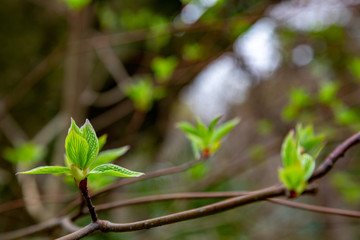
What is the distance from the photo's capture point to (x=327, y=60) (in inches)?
94.2

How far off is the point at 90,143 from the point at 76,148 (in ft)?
0.05

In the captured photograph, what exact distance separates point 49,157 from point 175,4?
42.0 inches

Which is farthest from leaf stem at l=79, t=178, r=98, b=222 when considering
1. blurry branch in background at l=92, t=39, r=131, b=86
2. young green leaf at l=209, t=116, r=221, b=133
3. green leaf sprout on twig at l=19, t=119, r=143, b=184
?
blurry branch in background at l=92, t=39, r=131, b=86

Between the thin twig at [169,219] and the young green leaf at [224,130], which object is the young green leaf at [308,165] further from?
the young green leaf at [224,130]

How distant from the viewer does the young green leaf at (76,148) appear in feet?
1.15

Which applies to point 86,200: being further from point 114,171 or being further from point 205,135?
point 205,135

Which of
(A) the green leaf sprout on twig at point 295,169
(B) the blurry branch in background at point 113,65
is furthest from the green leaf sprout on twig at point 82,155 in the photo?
(B) the blurry branch in background at point 113,65

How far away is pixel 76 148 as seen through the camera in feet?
1.19

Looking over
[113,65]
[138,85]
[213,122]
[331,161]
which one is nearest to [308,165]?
[331,161]

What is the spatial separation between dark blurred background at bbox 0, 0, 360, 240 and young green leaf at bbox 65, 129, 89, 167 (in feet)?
1.17

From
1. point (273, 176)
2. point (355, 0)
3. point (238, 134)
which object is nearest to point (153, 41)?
point (355, 0)

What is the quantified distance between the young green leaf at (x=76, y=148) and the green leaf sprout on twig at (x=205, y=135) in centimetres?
26

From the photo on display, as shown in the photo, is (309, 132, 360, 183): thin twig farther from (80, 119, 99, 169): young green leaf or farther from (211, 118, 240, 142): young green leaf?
(80, 119, 99, 169): young green leaf

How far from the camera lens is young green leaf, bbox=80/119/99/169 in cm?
37
